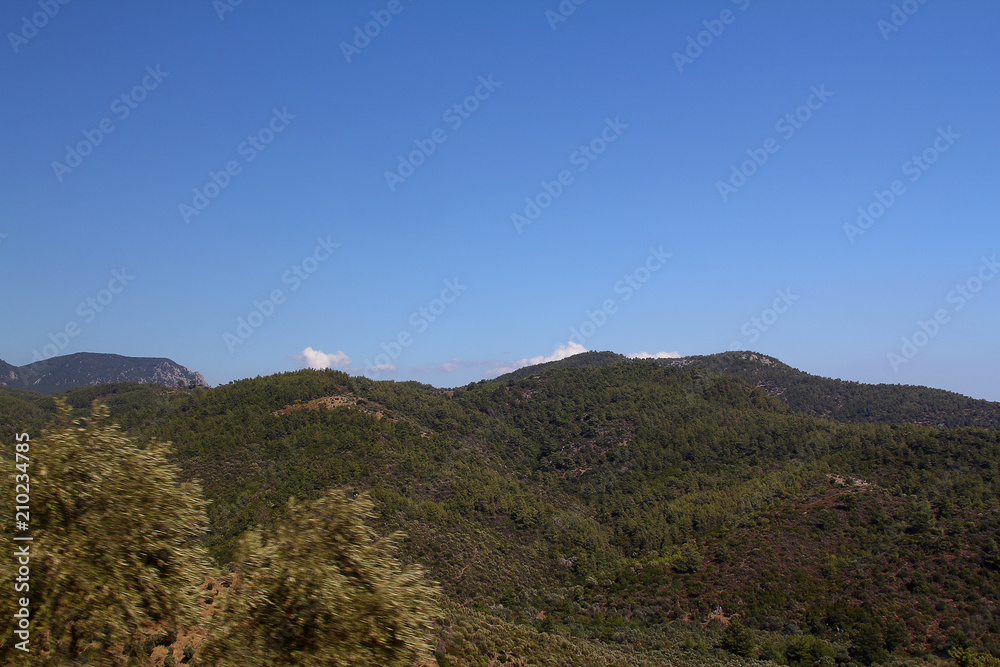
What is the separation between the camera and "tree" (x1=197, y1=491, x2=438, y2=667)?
1406 centimetres

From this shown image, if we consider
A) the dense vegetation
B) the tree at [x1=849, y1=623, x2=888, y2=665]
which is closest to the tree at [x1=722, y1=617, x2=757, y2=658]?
the dense vegetation

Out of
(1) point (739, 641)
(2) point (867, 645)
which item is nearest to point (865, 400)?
(2) point (867, 645)

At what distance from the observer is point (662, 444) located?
118 m

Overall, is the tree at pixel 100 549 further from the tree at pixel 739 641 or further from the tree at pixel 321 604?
the tree at pixel 739 641

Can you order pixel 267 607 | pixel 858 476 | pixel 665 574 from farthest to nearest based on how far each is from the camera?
pixel 858 476 < pixel 665 574 < pixel 267 607

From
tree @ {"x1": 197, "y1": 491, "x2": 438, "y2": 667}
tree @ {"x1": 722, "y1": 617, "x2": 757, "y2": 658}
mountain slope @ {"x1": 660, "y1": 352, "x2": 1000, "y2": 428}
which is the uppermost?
Answer: mountain slope @ {"x1": 660, "y1": 352, "x2": 1000, "y2": 428}

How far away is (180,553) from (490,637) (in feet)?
91.0

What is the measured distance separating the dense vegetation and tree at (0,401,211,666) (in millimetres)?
4358

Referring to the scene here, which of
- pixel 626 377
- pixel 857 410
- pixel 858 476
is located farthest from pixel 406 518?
pixel 857 410

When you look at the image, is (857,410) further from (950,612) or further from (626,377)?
(950,612)

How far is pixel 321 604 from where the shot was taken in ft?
47.0

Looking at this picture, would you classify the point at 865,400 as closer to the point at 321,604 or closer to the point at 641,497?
the point at 641,497

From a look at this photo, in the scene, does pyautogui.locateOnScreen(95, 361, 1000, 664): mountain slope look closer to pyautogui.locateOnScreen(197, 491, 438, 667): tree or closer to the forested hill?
pyautogui.locateOnScreen(197, 491, 438, 667): tree

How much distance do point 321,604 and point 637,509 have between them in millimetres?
92010
